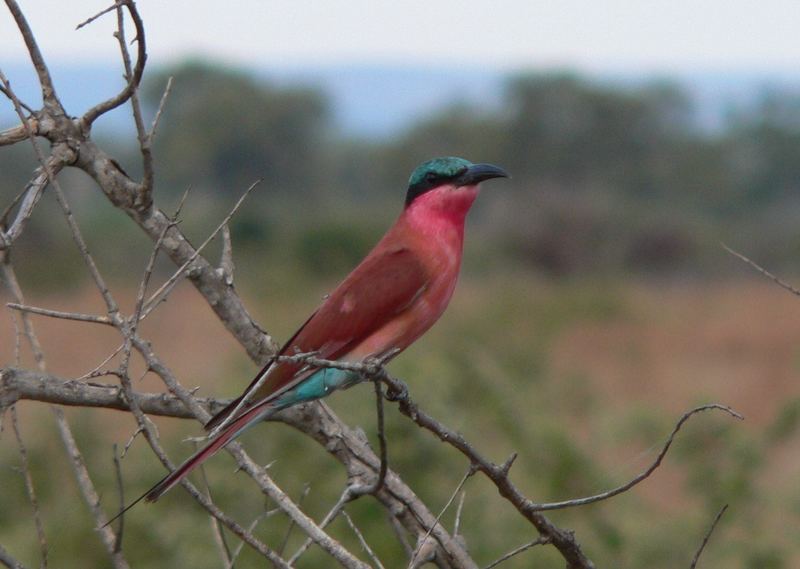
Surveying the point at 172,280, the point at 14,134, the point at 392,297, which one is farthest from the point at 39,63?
the point at 392,297

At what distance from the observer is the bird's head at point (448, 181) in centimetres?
353

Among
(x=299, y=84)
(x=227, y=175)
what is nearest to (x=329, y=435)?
(x=227, y=175)

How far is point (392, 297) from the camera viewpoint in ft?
10.6

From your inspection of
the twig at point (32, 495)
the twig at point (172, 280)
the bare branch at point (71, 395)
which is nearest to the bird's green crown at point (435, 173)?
the twig at point (172, 280)

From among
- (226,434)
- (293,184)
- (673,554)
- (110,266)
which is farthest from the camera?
(293,184)

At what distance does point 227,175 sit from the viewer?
1841 inches

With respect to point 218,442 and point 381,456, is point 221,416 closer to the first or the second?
point 218,442

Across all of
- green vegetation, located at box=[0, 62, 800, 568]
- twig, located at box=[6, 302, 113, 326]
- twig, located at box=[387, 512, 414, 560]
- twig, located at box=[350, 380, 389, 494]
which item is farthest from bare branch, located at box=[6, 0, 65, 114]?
green vegetation, located at box=[0, 62, 800, 568]

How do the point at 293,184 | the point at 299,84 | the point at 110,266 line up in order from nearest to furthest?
the point at 110,266 < the point at 293,184 < the point at 299,84

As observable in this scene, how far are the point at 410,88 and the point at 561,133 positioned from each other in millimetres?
69269

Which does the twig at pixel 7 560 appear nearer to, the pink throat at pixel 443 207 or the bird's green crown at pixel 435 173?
the pink throat at pixel 443 207

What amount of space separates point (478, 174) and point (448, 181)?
88 millimetres

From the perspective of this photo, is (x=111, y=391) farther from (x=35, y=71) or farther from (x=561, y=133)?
(x=561, y=133)

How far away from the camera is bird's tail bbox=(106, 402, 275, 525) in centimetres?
243
